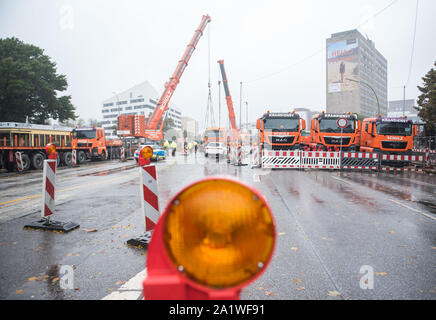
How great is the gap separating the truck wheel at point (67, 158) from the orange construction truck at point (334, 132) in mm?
17979

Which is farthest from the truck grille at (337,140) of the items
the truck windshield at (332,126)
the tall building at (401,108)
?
the tall building at (401,108)

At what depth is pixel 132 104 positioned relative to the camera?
12962 cm

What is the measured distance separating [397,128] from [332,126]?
3734mm

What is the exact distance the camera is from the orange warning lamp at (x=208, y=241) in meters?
1.21

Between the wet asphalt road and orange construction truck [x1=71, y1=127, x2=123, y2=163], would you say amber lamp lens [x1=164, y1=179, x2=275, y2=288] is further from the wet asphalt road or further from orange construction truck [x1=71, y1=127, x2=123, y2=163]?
orange construction truck [x1=71, y1=127, x2=123, y2=163]

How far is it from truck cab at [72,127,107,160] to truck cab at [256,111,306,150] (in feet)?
47.7

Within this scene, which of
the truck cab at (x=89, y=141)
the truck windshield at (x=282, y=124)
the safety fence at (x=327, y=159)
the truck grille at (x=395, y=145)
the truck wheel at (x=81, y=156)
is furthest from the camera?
the truck cab at (x=89, y=141)

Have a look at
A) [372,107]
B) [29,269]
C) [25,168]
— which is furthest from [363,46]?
[29,269]

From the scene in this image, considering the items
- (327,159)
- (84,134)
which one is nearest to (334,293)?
(327,159)

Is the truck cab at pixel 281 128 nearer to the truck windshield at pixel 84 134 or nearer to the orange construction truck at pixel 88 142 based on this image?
the orange construction truck at pixel 88 142

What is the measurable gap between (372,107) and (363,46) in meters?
30.3

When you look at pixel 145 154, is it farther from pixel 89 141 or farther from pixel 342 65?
pixel 342 65

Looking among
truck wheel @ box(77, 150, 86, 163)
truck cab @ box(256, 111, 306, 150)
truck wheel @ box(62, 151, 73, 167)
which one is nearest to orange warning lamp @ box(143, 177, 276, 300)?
truck cab @ box(256, 111, 306, 150)
